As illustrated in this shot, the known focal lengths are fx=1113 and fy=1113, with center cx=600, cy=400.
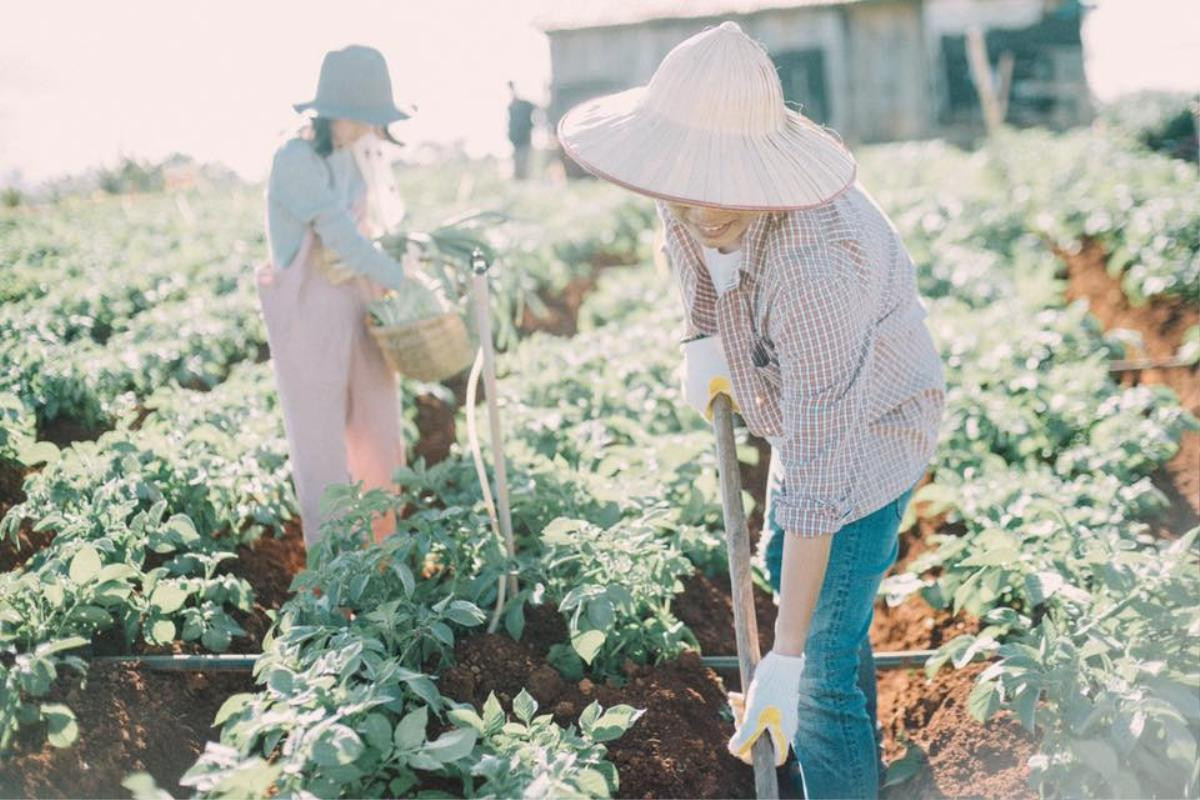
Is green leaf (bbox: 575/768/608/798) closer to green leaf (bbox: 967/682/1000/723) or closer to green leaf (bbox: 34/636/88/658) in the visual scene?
green leaf (bbox: 967/682/1000/723)

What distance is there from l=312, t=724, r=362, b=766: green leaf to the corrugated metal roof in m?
16.4

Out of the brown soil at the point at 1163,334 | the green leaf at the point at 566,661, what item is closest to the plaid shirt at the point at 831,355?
the green leaf at the point at 566,661

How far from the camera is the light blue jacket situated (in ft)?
10.4

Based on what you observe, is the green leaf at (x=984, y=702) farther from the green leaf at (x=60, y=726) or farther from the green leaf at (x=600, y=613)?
the green leaf at (x=60, y=726)

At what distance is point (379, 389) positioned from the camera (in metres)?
3.53

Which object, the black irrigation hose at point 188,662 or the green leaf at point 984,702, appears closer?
the green leaf at point 984,702

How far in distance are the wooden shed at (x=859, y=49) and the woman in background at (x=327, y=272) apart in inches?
569

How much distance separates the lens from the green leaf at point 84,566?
2486 mm

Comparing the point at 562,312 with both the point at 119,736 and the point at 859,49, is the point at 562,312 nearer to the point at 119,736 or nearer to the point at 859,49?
the point at 119,736

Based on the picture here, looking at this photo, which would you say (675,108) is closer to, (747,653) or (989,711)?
(747,653)

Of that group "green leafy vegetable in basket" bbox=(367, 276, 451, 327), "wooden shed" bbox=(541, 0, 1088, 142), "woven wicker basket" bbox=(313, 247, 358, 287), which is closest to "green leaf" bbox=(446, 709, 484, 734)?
"green leafy vegetable in basket" bbox=(367, 276, 451, 327)

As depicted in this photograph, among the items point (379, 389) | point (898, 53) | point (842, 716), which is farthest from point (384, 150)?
point (898, 53)

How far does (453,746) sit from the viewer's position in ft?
6.51

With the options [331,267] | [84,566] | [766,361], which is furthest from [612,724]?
[331,267]
